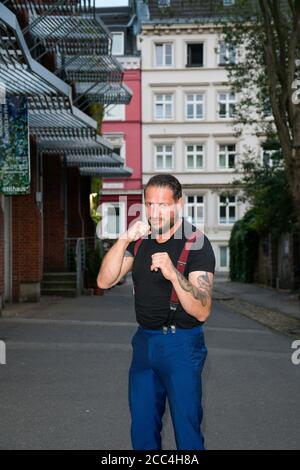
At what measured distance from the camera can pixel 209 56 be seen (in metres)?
52.1

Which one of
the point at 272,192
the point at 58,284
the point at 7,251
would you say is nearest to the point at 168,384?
the point at 7,251

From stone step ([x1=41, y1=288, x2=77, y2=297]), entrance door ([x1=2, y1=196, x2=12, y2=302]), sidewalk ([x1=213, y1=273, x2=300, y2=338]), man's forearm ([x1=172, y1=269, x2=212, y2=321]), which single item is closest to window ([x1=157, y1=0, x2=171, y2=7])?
entrance door ([x1=2, y1=196, x2=12, y2=302])

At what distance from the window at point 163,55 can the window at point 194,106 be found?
2.55m

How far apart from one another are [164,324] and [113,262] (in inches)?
16.8

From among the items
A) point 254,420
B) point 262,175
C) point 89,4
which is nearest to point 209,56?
point 262,175

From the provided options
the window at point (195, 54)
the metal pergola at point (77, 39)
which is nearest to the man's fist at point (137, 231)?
the metal pergola at point (77, 39)

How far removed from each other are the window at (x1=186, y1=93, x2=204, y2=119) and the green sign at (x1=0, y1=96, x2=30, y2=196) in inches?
1506

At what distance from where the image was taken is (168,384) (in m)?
4.23

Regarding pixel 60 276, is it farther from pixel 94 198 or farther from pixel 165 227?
pixel 165 227

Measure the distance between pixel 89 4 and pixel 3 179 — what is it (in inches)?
174

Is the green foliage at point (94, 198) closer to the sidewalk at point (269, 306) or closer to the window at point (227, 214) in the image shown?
the sidewalk at point (269, 306)

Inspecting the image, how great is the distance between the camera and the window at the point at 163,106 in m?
52.5

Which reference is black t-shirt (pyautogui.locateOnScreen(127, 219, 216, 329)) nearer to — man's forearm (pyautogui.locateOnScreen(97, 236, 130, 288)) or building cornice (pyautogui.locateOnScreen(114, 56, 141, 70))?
man's forearm (pyautogui.locateOnScreen(97, 236, 130, 288))
